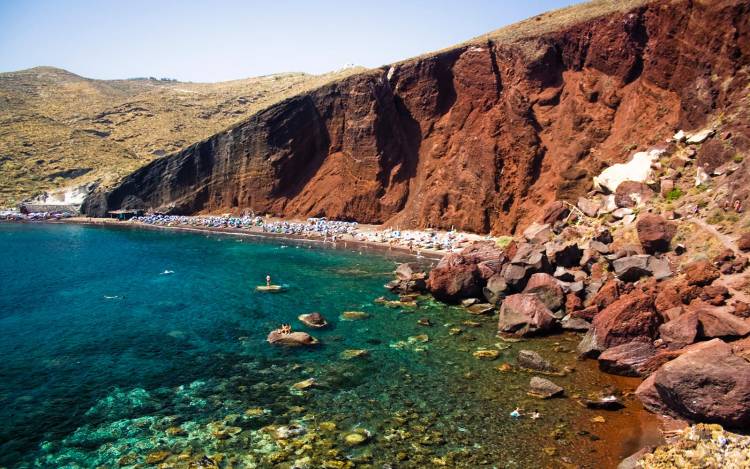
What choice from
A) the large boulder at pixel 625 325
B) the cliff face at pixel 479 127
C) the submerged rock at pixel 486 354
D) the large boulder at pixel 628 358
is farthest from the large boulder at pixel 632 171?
the submerged rock at pixel 486 354

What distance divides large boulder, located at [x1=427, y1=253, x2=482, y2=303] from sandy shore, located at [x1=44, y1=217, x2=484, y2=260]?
1984 centimetres

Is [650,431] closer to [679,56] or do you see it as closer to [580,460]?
[580,460]

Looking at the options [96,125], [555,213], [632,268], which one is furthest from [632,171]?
[96,125]

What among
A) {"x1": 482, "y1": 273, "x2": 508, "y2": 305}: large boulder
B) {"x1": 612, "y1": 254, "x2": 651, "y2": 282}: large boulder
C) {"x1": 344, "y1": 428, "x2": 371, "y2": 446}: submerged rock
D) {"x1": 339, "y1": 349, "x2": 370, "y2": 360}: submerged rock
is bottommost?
{"x1": 344, "y1": 428, "x2": 371, "y2": 446}: submerged rock

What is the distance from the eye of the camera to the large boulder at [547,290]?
33250 millimetres

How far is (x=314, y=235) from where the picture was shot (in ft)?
263

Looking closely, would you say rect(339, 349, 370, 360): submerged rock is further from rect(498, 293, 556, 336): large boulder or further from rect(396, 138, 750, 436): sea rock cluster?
rect(498, 293, 556, 336): large boulder

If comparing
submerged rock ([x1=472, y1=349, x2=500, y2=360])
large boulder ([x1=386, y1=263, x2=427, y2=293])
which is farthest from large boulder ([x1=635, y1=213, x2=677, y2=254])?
large boulder ([x1=386, y1=263, x2=427, y2=293])

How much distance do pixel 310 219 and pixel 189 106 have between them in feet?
308

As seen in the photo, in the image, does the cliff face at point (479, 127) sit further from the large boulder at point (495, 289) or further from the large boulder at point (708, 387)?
the large boulder at point (708, 387)

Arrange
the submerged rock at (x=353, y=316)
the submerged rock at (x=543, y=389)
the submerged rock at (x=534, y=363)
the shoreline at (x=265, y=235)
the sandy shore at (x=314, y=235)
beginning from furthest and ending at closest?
the sandy shore at (x=314, y=235), the shoreline at (x=265, y=235), the submerged rock at (x=353, y=316), the submerged rock at (x=534, y=363), the submerged rock at (x=543, y=389)

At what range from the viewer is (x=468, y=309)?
3700 cm

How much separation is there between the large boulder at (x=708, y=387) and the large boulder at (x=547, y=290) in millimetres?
13670

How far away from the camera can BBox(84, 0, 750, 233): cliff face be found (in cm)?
5344
